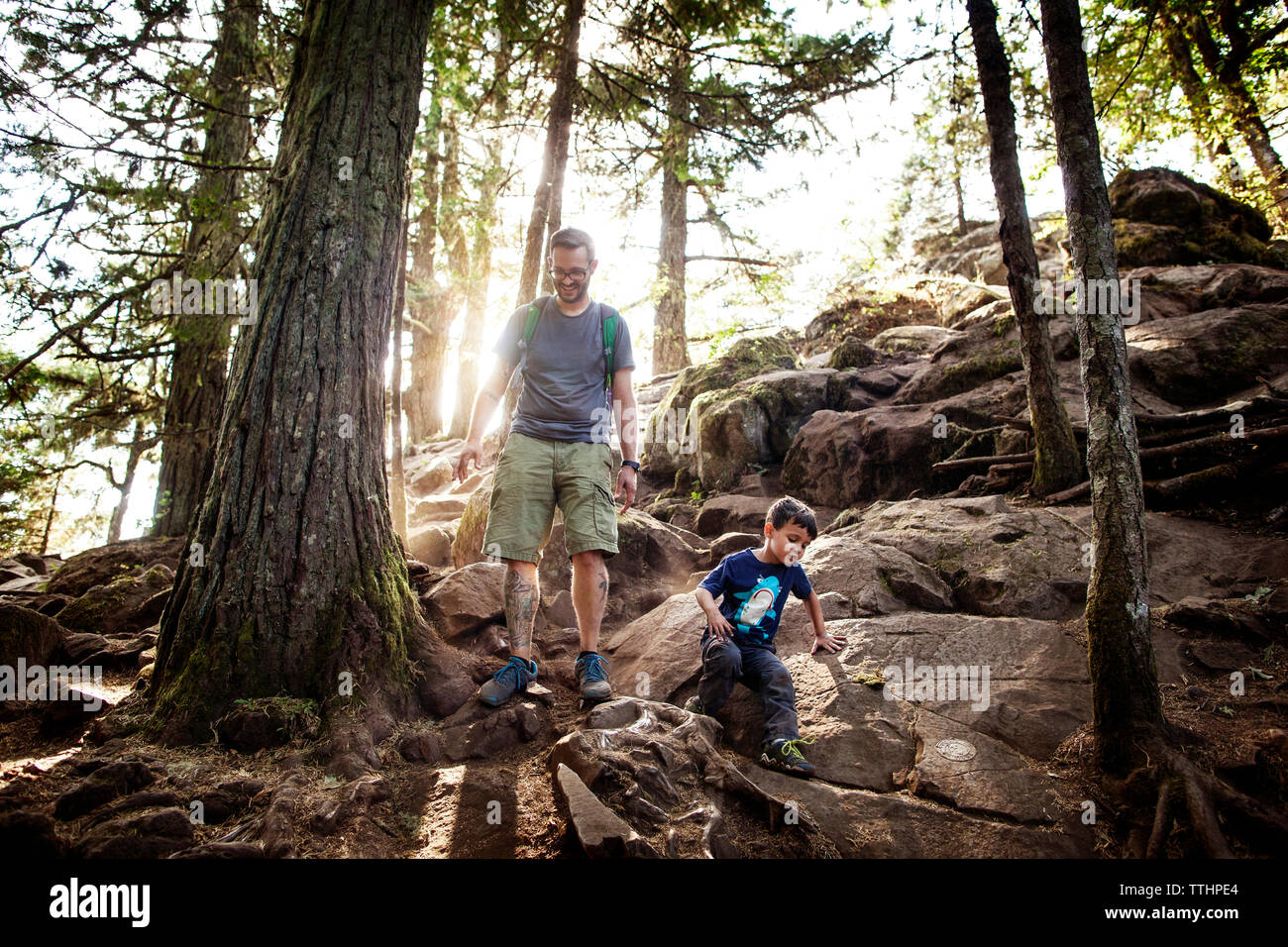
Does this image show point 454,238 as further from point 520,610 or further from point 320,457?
point 520,610

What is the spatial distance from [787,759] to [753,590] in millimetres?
1007

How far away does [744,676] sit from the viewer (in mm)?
3688

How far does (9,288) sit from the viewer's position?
6.16 meters

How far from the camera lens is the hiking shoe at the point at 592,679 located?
3.62 meters

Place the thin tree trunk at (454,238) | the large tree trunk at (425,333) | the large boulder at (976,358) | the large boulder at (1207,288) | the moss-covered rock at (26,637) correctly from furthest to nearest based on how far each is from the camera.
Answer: the large tree trunk at (425,333), the thin tree trunk at (454,238), the large boulder at (976,358), the large boulder at (1207,288), the moss-covered rock at (26,637)

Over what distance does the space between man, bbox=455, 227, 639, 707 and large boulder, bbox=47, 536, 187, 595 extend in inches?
159

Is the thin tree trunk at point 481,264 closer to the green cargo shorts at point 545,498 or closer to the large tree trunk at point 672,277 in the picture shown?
the large tree trunk at point 672,277

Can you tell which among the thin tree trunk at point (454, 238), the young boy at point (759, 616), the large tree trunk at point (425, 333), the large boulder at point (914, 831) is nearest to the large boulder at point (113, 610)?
the young boy at point (759, 616)

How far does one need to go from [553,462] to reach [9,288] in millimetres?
6279

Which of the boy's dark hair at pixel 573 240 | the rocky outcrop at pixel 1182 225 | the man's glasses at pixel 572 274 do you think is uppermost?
the rocky outcrop at pixel 1182 225

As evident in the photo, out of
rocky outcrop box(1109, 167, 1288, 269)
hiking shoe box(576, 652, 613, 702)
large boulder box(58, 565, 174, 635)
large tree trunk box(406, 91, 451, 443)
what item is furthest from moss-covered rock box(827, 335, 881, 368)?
large boulder box(58, 565, 174, 635)
